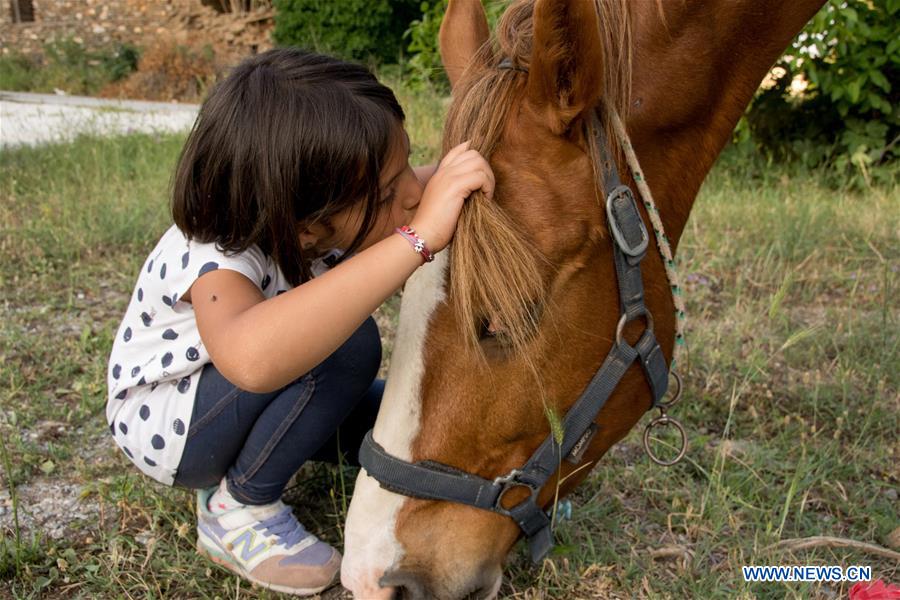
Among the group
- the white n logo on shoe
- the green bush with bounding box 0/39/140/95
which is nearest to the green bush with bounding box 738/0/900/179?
the white n logo on shoe

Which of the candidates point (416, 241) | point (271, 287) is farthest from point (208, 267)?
point (416, 241)

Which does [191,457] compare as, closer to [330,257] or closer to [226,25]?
[330,257]

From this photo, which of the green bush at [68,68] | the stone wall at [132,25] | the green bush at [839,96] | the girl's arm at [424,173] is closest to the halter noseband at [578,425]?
the girl's arm at [424,173]

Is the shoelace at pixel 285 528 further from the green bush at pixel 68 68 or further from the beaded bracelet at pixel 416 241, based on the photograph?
the green bush at pixel 68 68

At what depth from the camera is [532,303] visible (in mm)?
1333

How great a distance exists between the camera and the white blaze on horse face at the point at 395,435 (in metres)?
1.38

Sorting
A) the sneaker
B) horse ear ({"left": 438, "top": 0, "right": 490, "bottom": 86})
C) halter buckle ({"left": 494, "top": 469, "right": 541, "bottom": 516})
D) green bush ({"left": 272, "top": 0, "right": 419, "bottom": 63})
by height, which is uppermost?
horse ear ({"left": 438, "top": 0, "right": 490, "bottom": 86})

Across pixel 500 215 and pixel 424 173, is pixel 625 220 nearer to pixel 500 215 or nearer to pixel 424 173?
→ pixel 500 215

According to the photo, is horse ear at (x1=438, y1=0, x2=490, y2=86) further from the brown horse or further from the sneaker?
the sneaker

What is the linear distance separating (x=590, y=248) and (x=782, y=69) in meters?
4.83

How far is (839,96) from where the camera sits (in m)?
4.88

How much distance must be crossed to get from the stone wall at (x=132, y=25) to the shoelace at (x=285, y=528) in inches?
415

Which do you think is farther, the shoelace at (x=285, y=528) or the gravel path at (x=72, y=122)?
the gravel path at (x=72, y=122)

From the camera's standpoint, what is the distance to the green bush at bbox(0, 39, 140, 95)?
39.7ft
